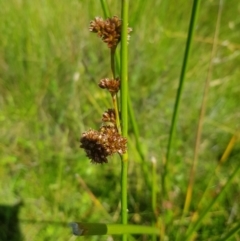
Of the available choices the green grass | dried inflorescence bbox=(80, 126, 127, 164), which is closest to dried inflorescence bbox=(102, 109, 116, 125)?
dried inflorescence bbox=(80, 126, 127, 164)

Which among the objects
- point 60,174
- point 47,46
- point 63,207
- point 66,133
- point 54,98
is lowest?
point 63,207

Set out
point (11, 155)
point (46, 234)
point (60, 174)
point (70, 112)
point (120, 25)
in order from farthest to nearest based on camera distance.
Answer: point (70, 112) → point (11, 155) → point (60, 174) → point (46, 234) → point (120, 25)

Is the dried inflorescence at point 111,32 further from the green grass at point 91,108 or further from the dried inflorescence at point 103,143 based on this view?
the green grass at point 91,108

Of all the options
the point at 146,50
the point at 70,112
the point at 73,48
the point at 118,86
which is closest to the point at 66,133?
the point at 70,112

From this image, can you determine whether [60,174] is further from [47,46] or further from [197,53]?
[197,53]

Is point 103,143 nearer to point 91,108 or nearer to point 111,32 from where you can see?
point 111,32

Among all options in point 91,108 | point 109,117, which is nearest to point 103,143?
point 109,117
